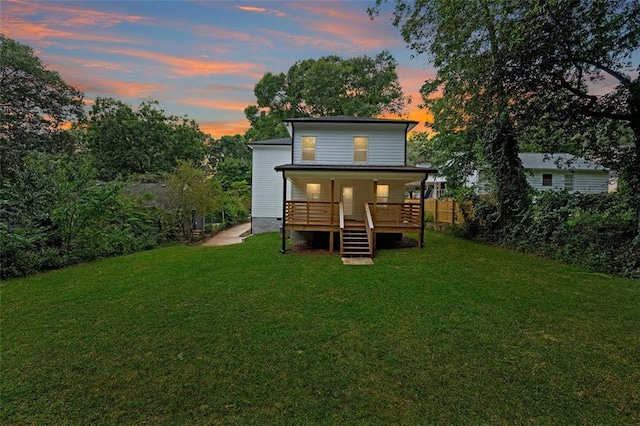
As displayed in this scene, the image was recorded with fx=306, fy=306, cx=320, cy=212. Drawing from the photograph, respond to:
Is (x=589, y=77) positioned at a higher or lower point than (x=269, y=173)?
higher

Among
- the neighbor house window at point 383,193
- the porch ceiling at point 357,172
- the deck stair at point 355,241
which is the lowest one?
the deck stair at point 355,241

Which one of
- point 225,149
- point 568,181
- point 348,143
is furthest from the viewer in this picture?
point 225,149

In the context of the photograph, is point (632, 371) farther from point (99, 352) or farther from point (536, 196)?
point (536, 196)

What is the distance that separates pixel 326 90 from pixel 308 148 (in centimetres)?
2054

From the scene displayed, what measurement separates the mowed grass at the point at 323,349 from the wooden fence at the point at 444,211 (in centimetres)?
880

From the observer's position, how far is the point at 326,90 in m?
32.8

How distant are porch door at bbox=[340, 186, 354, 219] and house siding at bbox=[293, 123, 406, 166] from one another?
1295 mm

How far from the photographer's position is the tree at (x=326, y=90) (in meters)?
32.7

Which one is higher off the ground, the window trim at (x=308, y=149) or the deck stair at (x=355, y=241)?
the window trim at (x=308, y=149)

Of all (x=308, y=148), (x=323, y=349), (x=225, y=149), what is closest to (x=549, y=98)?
(x=308, y=148)

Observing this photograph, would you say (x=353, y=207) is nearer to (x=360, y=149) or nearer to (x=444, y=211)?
(x=360, y=149)

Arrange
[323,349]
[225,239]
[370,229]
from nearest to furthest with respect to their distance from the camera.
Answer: [323,349] → [370,229] → [225,239]

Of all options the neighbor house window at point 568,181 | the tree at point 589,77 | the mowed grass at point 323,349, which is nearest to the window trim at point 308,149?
the mowed grass at point 323,349

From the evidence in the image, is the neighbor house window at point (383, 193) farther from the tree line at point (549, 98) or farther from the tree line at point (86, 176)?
the tree line at point (86, 176)
